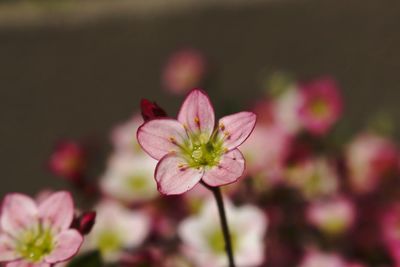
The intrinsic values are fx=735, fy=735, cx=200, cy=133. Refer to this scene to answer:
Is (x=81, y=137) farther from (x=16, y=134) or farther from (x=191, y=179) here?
(x=191, y=179)

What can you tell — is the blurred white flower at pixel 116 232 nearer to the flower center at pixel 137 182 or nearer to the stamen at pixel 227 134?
the flower center at pixel 137 182

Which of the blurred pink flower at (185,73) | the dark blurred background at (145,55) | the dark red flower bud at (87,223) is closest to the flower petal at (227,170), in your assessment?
the dark red flower bud at (87,223)

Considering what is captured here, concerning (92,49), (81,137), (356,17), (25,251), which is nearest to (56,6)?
(92,49)

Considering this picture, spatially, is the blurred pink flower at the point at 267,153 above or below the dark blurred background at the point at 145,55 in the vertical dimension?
below

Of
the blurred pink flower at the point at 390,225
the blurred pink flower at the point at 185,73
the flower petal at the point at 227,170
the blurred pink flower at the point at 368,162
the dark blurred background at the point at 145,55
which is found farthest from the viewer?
the dark blurred background at the point at 145,55

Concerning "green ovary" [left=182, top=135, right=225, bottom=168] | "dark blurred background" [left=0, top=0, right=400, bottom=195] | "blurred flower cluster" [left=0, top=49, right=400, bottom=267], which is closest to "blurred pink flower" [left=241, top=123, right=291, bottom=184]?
"blurred flower cluster" [left=0, top=49, right=400, bottom=267]

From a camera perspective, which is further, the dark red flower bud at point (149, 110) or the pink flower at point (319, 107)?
the pink flower at point (319, 107)

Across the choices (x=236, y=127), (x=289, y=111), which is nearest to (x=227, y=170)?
(x=236, y=127)

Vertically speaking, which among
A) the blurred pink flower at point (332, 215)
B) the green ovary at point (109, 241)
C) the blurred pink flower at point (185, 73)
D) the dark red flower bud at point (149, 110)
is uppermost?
the blurred pink flower at point (185, 73)

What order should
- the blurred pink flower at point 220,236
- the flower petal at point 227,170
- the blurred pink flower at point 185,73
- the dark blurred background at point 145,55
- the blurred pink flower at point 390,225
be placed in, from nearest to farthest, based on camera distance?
the flower petal at point 227,170 < the blurred pink flower at point 220,236 < the blurred pink flower at point 390,225 < the blurred pink flower at point 185,73 < the dark blurred background at point 145,55
